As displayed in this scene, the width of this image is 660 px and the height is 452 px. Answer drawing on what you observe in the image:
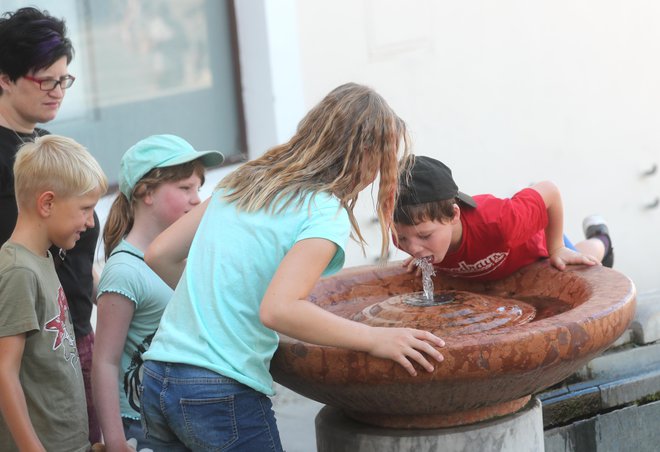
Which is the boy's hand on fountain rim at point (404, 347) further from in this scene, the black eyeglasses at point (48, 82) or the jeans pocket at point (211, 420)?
the black eyeglasses at point (48, 82)

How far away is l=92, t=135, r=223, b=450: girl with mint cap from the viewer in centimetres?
279

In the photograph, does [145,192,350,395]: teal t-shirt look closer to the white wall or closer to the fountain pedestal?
the fountain pedestal

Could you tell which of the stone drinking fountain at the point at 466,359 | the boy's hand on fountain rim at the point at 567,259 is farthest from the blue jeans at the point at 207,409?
the boy's hand on fountain rim at the point at 567,259

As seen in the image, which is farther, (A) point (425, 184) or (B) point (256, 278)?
(A) point (425, 184)

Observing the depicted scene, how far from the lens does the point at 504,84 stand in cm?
604

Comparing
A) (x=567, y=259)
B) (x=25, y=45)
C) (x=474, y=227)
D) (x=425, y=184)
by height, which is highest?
(x=25, y=45)

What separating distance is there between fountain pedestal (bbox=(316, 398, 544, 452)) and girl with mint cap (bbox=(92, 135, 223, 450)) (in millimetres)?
479

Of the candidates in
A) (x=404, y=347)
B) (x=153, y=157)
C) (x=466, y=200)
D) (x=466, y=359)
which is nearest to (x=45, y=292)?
(x=153, y=157)

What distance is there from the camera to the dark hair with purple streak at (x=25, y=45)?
3.01 metres

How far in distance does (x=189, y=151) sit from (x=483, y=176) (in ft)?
10.3

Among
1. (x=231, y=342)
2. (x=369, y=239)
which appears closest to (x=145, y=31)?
(x=369, y=239)

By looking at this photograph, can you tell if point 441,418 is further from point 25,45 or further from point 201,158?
point 25,45

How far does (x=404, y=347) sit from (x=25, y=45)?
136 centimetres

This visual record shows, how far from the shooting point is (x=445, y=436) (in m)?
2.69
